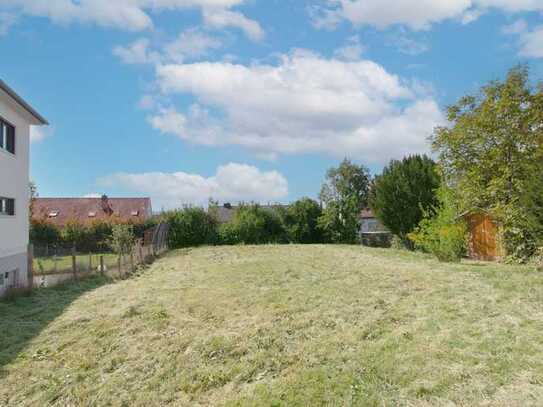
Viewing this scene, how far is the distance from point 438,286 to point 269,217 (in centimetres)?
2194

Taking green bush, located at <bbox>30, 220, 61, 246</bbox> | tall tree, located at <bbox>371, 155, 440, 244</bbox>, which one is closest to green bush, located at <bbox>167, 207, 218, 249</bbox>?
green bush, located at <bbox>30, 220, 61, 246</bbox>

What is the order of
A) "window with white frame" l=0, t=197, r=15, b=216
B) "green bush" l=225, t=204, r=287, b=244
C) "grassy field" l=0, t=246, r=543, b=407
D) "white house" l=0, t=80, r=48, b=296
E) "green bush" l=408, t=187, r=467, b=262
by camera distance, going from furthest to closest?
"green bush" l=225, t=204, r=287, b=244, "green bush" l=408, t=187, r=467, b=262, "window with white frame" l=0, t=197, r=15, b=216, "white house" l=0, t=80, r=48, b=296, "grassy field" l=0, t=246, r=543, b=407

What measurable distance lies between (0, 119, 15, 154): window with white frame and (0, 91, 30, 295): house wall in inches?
4.8

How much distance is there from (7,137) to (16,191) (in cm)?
157

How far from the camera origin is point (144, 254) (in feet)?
58.9

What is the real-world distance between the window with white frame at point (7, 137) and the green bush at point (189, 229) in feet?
51.4

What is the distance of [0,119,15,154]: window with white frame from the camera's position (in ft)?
39.0

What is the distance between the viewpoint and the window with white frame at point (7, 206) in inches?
479

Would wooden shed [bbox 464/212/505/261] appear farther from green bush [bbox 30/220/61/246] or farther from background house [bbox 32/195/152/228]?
background house [bbox 32/195/152/228]

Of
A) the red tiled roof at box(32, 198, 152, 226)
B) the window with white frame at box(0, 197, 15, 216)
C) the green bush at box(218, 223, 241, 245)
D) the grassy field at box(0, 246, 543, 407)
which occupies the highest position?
the red tiled roof at box(32, 198, 152, 226)

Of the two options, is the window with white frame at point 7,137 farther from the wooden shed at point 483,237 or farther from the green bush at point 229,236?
the wooden shed at point 483,237

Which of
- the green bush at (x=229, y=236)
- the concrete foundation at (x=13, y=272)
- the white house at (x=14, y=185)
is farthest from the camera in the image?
the green bush at (x=229, y=236)

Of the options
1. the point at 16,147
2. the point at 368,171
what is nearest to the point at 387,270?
the point at 16,147

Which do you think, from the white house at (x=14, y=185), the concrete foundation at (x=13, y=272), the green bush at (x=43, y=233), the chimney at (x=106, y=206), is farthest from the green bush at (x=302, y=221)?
the chimney at (x=106, y=206)
